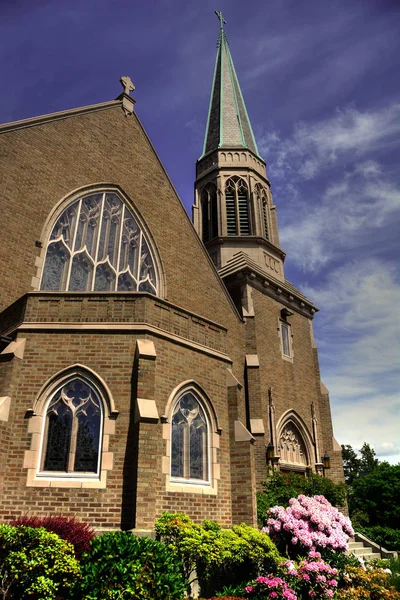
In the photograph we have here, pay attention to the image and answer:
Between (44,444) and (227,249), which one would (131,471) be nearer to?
(44,444)

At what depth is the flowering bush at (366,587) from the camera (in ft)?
28.8

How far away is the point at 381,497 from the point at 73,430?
2271 cm

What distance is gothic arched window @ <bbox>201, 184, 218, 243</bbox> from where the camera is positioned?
933 inches

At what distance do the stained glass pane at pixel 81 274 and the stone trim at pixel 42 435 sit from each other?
13.8 ft

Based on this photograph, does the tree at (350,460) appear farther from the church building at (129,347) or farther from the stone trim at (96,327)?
the stone trim at (96,327)

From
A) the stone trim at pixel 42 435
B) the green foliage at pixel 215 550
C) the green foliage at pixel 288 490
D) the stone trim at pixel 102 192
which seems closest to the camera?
the green foliage at pixel 215 550

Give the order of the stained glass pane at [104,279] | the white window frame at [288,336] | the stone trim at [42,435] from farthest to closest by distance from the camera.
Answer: the white window frame at [288,336], the stained glass pane at [104,279], the stone trim at [42,435]

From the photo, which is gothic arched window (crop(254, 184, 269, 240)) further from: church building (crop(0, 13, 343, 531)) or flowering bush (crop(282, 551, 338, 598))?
flowering bush (crop(282, 551, 338, 598))

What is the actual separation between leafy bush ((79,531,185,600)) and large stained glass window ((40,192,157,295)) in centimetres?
761

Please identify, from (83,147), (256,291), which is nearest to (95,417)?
(83,147)

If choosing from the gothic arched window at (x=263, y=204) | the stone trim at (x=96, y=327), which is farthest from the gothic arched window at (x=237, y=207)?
the stone trim at (x=96, y=327)

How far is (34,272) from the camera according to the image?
12.8m

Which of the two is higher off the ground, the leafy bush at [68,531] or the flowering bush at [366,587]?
the leafy bush at [68,531]

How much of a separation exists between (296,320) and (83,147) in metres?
11.4
